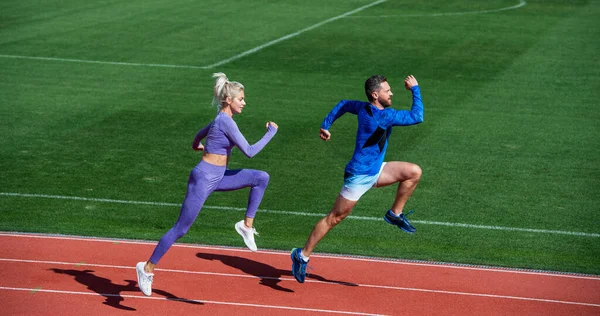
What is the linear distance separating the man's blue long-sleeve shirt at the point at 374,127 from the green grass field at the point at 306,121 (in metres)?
2.24

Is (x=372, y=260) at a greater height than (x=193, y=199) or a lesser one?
lesser

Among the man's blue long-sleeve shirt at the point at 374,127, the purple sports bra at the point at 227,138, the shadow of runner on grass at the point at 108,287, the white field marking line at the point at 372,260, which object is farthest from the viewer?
the white field marking line at the point at 372,260

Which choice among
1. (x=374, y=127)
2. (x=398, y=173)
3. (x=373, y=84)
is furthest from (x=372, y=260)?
(x=373, y=84)

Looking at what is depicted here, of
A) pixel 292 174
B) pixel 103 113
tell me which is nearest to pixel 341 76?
pixel 103 113

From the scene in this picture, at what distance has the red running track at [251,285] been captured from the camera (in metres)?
11.0

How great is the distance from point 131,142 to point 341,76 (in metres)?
7.53

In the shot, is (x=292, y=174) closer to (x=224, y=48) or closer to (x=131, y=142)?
(x=131, y=142)

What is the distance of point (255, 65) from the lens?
2552cm

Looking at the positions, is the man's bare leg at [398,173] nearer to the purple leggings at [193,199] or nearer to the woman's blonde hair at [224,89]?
the purple leggings at [193,199]

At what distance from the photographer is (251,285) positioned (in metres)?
11.7

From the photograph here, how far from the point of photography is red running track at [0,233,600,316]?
1101 cm

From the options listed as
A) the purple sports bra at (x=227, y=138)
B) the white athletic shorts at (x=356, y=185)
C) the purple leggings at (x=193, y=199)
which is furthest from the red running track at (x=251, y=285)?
the purple sports bra at (x=227, y=138)

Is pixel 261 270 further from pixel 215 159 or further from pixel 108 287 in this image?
pixel 215 159

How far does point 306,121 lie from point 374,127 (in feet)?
30.1
